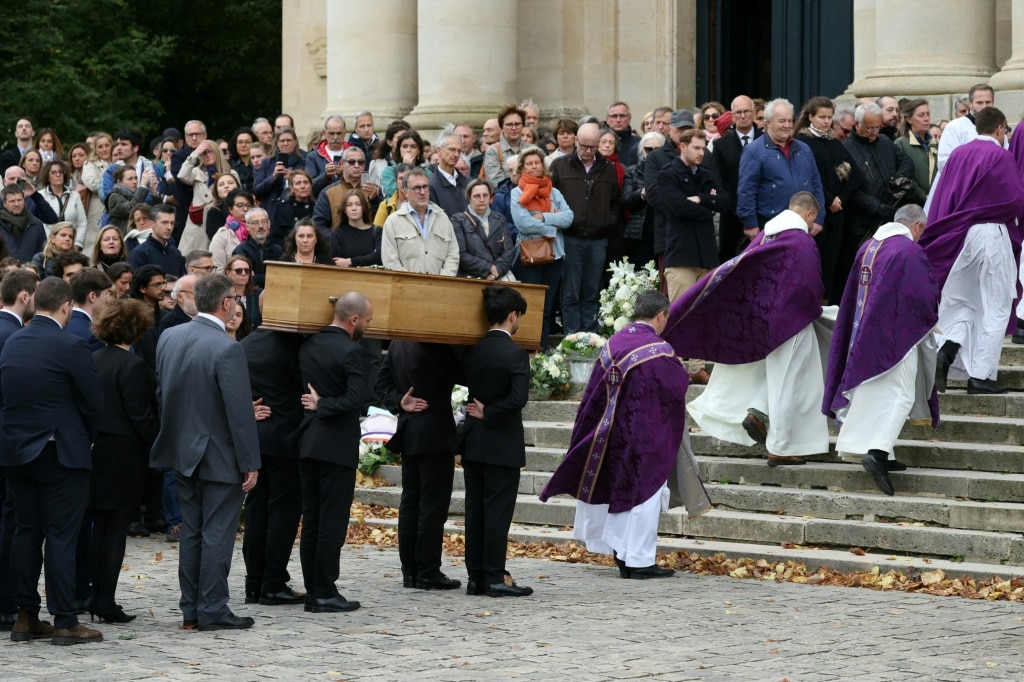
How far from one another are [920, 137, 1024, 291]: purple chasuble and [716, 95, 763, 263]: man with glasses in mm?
2224

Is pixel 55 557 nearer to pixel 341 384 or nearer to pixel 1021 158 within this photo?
pixel 341 384

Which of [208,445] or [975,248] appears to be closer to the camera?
[208,445]

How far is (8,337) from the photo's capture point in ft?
34.2

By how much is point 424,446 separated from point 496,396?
60 cm

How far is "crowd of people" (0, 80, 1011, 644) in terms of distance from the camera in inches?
405

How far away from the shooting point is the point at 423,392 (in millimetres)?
11516

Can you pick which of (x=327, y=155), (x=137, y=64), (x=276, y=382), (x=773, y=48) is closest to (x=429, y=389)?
(x=276, y=382)

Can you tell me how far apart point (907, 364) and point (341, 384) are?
4291 millimetres

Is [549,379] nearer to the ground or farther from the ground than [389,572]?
farther from the ground

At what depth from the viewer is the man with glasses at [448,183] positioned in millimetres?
16516

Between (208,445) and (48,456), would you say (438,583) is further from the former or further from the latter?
(48,456)

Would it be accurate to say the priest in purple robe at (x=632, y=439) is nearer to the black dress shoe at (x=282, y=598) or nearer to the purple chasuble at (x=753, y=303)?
the purple chasuble at (x=753, y=303)

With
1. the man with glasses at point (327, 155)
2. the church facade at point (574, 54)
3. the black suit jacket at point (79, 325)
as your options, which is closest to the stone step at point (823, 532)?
the black suit jacket at point (79, 325)

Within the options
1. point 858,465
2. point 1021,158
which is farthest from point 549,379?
point 1021,158
